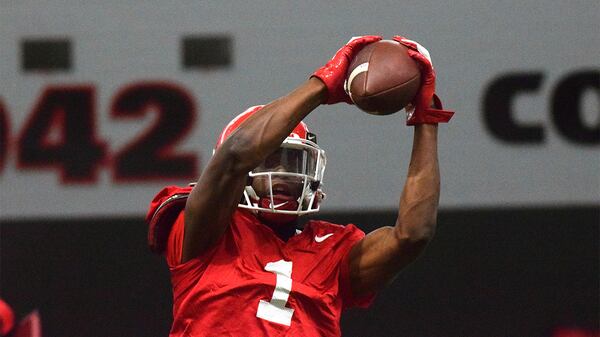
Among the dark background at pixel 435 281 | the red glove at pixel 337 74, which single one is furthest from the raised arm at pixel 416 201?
the dark background at pixel 435 281

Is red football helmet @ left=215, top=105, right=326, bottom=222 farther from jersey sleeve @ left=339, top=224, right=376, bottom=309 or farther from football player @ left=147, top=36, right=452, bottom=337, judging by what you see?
jersey sleeve @ left=339, top=224, right=376, bottom=309

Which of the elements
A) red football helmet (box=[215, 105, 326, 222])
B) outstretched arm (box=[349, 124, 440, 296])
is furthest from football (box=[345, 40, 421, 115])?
red football helmet (box=[215, 105, 326, 222])

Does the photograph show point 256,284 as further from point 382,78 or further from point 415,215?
point 382,78

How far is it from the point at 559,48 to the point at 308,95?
153 cm

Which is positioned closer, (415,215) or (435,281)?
(415,215)

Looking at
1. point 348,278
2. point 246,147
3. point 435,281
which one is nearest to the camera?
point 246,147

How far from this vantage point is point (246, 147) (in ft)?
6.16

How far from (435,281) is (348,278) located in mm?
1100

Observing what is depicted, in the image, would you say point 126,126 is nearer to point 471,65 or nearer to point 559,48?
point 471,65

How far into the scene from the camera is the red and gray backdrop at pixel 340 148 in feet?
10.3

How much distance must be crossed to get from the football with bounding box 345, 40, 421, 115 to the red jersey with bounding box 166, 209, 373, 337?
35 centimetres

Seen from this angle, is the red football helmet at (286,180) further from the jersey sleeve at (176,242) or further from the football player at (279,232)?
the jersey sleeve at (176,242)

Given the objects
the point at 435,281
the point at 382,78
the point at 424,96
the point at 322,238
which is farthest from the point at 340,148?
the point at 382,78

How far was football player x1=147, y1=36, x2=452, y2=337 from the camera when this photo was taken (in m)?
1.90
